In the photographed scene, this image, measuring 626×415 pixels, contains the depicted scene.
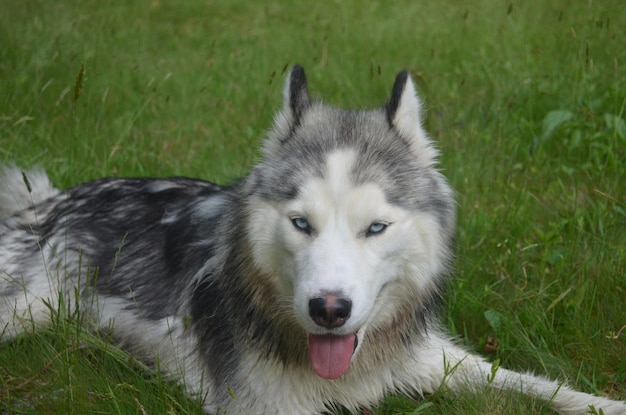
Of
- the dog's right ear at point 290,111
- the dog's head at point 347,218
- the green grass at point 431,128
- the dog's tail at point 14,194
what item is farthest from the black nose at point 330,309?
the dog's tail at point 14,194

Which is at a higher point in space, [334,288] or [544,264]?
[334,288]

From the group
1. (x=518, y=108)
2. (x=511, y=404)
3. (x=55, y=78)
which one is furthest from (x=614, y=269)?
(x=55, y=78)

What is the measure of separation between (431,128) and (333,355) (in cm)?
315

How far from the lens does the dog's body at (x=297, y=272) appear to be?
2.58 m

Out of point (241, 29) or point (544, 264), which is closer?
point (544, 264)

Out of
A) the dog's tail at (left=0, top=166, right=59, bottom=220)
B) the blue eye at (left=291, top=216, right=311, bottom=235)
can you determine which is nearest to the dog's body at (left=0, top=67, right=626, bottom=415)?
the blue eye at (left=291, top=216, right=311, bottom=235)

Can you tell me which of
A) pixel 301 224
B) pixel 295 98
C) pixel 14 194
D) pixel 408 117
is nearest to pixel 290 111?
pixel 295 98

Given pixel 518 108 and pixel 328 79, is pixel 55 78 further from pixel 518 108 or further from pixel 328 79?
pixel 518 108

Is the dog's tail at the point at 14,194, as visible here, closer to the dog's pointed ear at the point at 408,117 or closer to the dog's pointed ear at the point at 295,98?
the dog's pointed ear at the point at 295,98

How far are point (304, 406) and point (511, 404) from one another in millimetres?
821

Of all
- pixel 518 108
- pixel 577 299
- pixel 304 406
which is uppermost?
pixel 518 108

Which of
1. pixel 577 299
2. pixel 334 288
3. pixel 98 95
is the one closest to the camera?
pixel 334 288

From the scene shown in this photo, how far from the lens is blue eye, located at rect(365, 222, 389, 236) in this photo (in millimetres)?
2596

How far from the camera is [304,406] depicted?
2.95 meters
